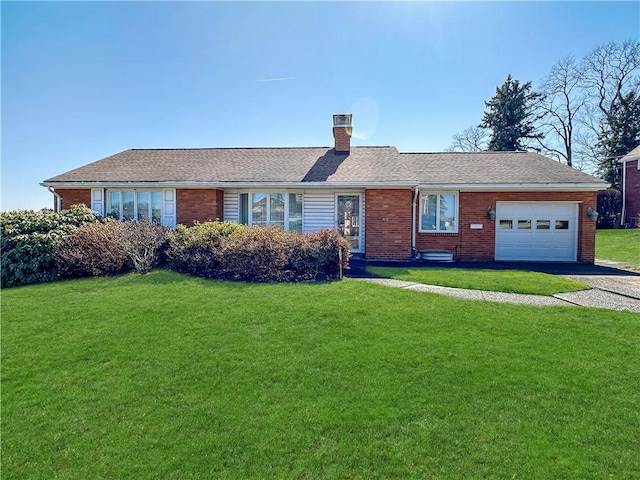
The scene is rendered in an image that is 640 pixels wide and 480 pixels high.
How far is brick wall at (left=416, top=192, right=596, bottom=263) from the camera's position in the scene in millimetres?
13078

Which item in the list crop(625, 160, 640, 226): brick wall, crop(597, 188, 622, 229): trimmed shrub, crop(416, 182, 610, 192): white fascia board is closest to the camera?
crop(416, 182, 610, 192): white fascia board

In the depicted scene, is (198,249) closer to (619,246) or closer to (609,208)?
(619,246)

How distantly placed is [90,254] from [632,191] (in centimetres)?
3270

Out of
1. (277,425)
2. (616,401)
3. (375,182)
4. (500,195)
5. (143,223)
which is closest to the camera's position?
(277,425)

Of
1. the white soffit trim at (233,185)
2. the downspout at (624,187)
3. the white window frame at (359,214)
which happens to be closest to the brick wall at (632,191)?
the downspout at (624,187)

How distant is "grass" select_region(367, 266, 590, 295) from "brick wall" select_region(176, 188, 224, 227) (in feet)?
21.3

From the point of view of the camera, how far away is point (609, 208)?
81.1ft

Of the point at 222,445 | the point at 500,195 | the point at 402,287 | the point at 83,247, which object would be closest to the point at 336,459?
the point at 222,445

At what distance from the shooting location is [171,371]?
13.8 feet

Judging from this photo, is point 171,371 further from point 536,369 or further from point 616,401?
point 616,401

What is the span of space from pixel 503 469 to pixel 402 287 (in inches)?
221

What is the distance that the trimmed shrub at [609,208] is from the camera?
2444 cm

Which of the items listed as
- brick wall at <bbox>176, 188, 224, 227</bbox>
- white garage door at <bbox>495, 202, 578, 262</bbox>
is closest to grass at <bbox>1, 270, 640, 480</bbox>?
brick wall at <bbox>176, 188, 224, 227</bbox>

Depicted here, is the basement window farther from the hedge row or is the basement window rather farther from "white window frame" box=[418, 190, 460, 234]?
the hedge row
